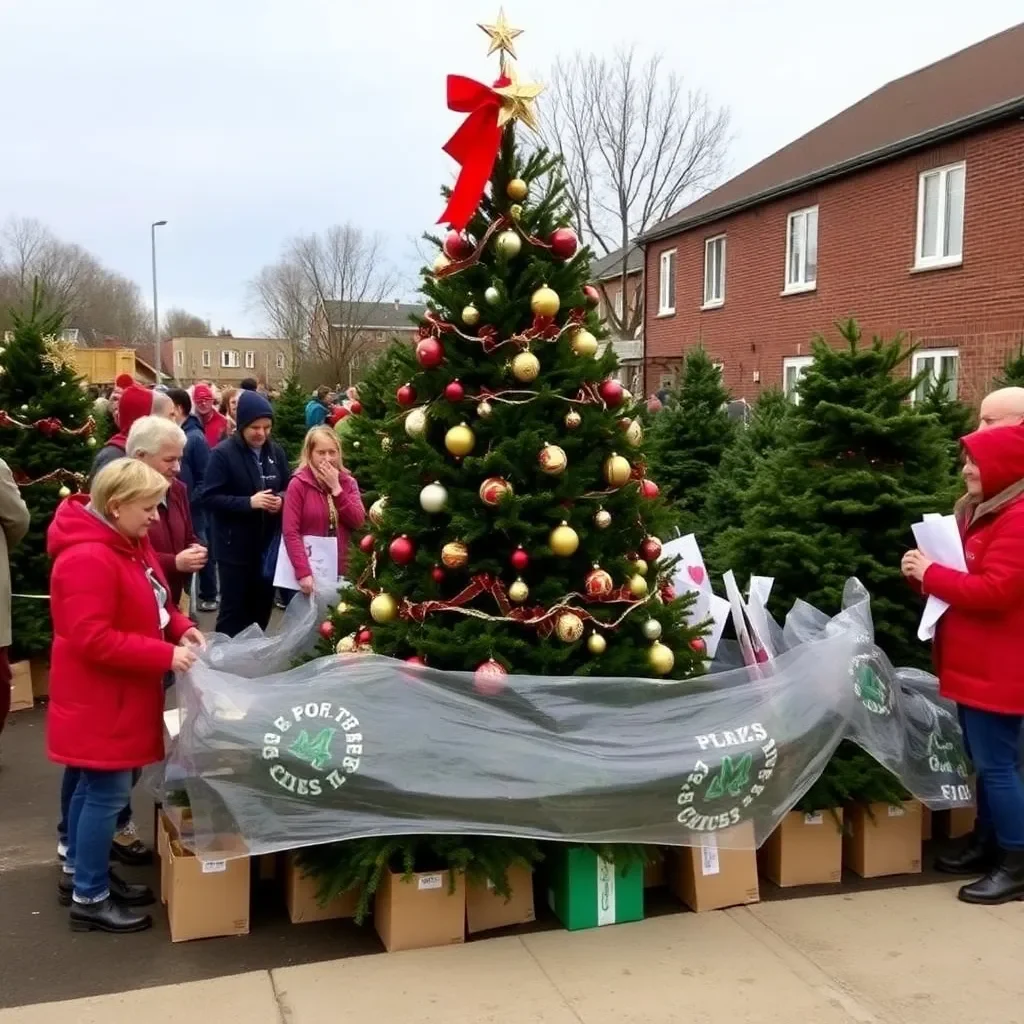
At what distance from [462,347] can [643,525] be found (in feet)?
3.21

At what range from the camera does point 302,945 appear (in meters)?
3.64

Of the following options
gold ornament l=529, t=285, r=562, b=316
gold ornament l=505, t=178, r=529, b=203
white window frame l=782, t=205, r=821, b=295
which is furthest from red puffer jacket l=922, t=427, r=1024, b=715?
white window frame l=782, t=205, r=821, b=295

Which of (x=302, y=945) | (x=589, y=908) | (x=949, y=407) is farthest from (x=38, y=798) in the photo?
(x=949, y=407)

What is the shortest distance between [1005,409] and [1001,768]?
4.71 ft

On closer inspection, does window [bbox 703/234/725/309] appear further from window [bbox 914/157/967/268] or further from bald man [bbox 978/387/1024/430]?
bald man [bbox 978/387/1024/430]

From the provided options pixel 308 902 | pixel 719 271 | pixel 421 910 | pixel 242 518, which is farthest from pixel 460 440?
pixel 719 271

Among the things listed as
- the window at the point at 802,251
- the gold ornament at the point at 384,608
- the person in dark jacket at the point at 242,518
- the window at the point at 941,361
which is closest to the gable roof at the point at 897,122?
the window at the point at 802,251

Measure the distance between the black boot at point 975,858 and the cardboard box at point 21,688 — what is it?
5469 mm

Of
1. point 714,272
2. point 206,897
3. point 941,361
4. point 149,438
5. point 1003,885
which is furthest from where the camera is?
point 714,272

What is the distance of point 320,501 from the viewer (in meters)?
5.91

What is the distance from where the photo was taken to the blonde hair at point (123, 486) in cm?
355

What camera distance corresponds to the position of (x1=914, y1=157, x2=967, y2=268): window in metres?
14.5

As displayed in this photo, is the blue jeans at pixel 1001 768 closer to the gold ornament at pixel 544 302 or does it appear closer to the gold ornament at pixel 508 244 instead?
the gold ornament at pixel 544 302

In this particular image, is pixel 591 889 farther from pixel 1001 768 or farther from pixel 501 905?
pixel 1001 768
